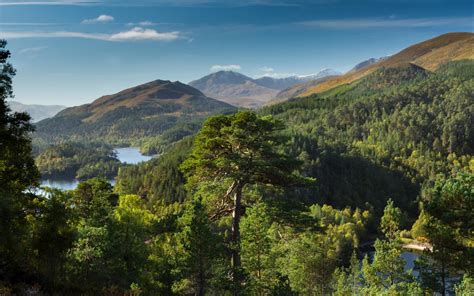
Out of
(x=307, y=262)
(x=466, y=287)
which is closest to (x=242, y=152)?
(x=466, y=287)

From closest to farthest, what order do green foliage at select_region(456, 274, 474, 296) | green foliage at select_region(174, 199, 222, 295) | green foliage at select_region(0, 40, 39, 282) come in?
green foliage at select_region(0, 40, 39, 282)
green foliage at select_region(174, 199, 222, 295)
green foliage at select_region(456, 274, 474, 296)

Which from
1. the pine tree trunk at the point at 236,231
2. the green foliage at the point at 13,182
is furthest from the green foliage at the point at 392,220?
the green foliage at the point at 13,182

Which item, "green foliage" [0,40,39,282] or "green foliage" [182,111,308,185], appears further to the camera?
"green foliage" [182,111,308,185]

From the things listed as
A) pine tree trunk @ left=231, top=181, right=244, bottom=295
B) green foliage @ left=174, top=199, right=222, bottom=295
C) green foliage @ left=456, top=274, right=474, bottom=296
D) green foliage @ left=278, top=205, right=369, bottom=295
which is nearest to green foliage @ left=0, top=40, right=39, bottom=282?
green foliage @ left=174, top=199, right=222, bottom=295

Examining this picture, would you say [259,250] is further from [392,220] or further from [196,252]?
[392,220]

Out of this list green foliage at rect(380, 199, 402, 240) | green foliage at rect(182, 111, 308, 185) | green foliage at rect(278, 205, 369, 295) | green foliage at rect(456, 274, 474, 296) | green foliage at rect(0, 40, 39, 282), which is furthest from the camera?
green foliage at rect(380, 199, 402, 240)

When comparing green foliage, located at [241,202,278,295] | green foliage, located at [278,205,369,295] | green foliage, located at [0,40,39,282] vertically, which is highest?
green foliage, located at [0,40,39,282]

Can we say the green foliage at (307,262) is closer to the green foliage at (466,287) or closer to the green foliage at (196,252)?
the green foliage at (196,252)

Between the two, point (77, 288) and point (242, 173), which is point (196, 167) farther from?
point (77, 288)

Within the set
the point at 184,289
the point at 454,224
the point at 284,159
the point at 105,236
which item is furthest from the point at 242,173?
the point at 454,224

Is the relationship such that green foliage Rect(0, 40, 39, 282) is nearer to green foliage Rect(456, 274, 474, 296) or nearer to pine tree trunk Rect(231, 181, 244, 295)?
pine tree trunk Rect(231, 181, 244, 295)

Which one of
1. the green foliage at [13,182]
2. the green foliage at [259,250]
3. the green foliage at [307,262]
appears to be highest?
the green foliage at [13,182]

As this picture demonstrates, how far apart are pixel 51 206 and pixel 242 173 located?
1266 centimetres

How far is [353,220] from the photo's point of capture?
160 meters
